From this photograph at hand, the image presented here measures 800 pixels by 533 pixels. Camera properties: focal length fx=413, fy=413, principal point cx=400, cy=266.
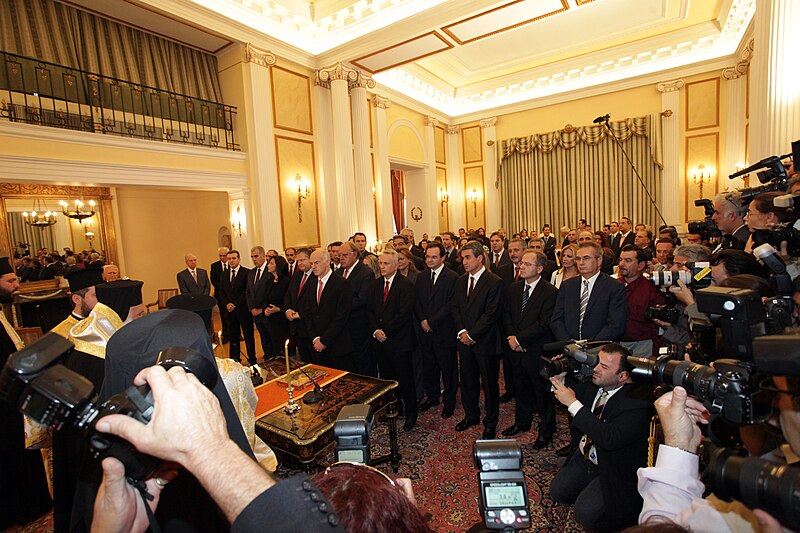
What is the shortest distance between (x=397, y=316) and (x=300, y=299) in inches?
54.0

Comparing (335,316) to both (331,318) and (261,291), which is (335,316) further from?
(261,291)

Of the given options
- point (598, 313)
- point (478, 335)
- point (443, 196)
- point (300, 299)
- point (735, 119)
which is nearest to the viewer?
point (598, 313)

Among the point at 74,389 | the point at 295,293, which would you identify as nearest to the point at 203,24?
the point at 295,293

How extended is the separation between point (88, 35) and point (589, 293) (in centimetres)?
873

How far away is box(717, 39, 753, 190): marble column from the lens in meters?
9.91

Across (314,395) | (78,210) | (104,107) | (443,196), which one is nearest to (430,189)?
(443,196)

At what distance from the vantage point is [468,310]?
382 centimetres

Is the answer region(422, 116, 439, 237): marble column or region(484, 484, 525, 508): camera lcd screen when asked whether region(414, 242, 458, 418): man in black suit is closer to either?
region(484, 484, 525, 508): camera lcd screen

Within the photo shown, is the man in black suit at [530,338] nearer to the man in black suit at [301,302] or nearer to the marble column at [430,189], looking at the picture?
the man in black suit at [301,302]

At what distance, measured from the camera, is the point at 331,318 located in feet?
13.9

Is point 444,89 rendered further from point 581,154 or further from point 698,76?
point 698,76

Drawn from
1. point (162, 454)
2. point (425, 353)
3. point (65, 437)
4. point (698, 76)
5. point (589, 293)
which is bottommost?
point (425, 353)

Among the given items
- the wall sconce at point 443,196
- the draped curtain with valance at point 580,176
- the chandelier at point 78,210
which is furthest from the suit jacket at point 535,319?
the wall sconce at point 443,196

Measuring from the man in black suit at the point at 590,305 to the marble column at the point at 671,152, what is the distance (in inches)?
393
